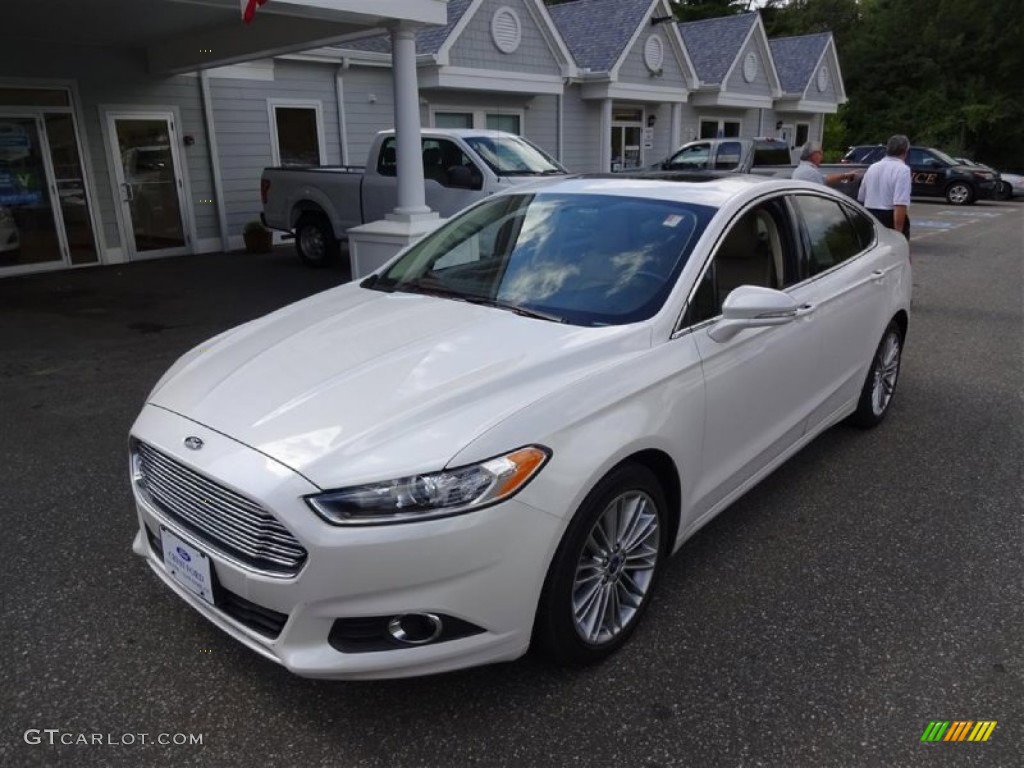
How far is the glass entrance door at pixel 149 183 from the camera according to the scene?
11.8m

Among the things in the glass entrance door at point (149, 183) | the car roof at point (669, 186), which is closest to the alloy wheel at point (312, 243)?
the glass entrance door at point (149, 183)

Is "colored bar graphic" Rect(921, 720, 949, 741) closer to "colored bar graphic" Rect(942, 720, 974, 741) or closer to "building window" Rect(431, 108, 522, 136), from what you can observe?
"colored bar graphic" Rect(942, 720, 974, 741)

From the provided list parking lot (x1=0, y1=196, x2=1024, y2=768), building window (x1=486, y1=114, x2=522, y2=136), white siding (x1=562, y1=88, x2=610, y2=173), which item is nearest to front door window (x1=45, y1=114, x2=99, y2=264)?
parking lot (x1=0, y1=196, x2=1024, y2=768)

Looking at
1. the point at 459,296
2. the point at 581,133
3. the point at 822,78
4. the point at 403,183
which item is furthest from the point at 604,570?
the point at 822,78

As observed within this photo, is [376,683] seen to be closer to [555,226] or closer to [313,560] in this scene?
[313,560]

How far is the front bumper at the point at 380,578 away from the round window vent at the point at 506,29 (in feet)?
50.1

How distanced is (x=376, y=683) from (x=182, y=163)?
1189 cm

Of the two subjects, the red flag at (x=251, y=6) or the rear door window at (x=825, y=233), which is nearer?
the rear door window at (x=825, y=233)

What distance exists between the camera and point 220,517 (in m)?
2.32

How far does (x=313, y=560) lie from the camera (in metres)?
2.12

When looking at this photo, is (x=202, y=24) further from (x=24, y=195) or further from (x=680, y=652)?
(x=680, y=652)

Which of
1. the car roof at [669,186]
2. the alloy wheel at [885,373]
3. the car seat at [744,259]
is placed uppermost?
the car roof at [669,186]

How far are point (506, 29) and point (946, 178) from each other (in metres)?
14.4

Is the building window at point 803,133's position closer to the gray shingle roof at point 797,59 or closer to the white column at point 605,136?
the gray shingle roof at point 797,59
